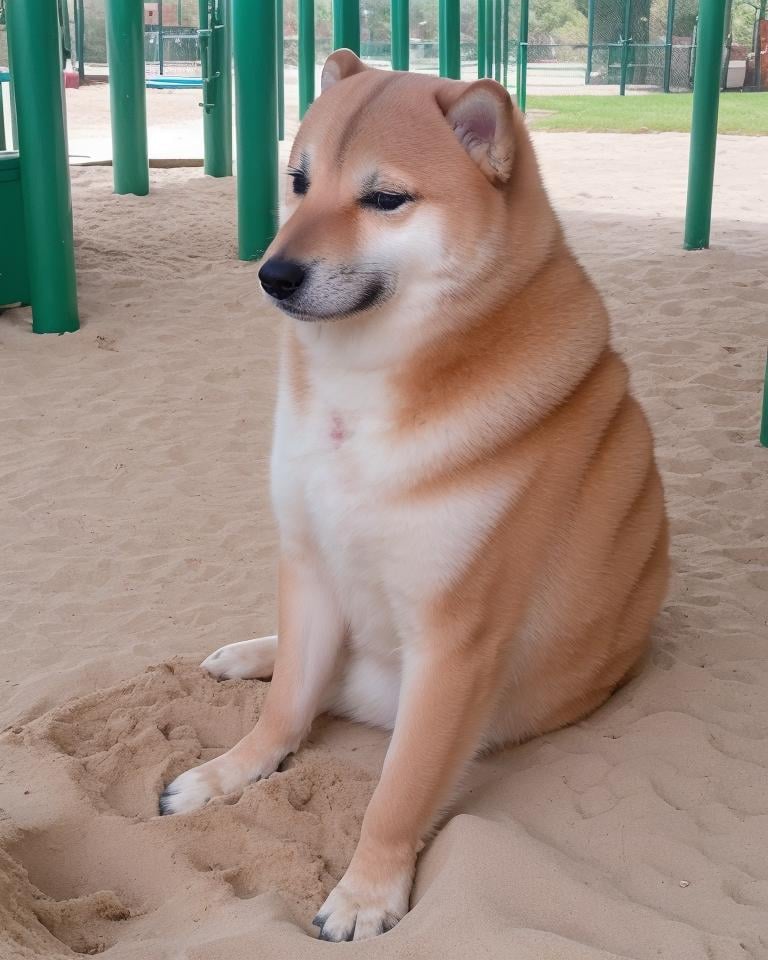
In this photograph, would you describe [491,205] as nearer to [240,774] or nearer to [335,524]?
[335,524]

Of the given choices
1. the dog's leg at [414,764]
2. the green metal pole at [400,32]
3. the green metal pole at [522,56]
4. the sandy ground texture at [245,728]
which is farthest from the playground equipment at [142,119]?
the green metal pole at [522,56]

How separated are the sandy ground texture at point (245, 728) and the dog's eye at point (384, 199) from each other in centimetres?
120

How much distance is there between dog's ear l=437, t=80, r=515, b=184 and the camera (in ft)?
6.55

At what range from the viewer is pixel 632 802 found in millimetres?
2307

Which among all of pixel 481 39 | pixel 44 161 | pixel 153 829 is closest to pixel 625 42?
pixel 481 39

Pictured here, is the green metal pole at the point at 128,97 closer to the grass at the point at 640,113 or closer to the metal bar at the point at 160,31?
the grass at the point at 640,113

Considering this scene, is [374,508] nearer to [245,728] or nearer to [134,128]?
Result: [245,728]

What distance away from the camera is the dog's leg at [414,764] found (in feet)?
6.95

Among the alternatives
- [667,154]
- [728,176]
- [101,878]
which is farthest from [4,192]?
[667,154]

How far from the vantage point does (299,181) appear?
7.16ft

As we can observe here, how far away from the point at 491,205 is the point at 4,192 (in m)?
4.66

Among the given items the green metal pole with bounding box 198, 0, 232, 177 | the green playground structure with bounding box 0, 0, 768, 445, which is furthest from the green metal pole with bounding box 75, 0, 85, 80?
the green playground structure with bounding box 0, 0, 768, 445

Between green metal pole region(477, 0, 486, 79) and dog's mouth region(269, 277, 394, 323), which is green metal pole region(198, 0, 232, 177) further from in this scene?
dog's mouth region(269, 277, 394, 323)

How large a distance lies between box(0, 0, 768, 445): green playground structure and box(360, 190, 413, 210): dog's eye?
9.54 feet
